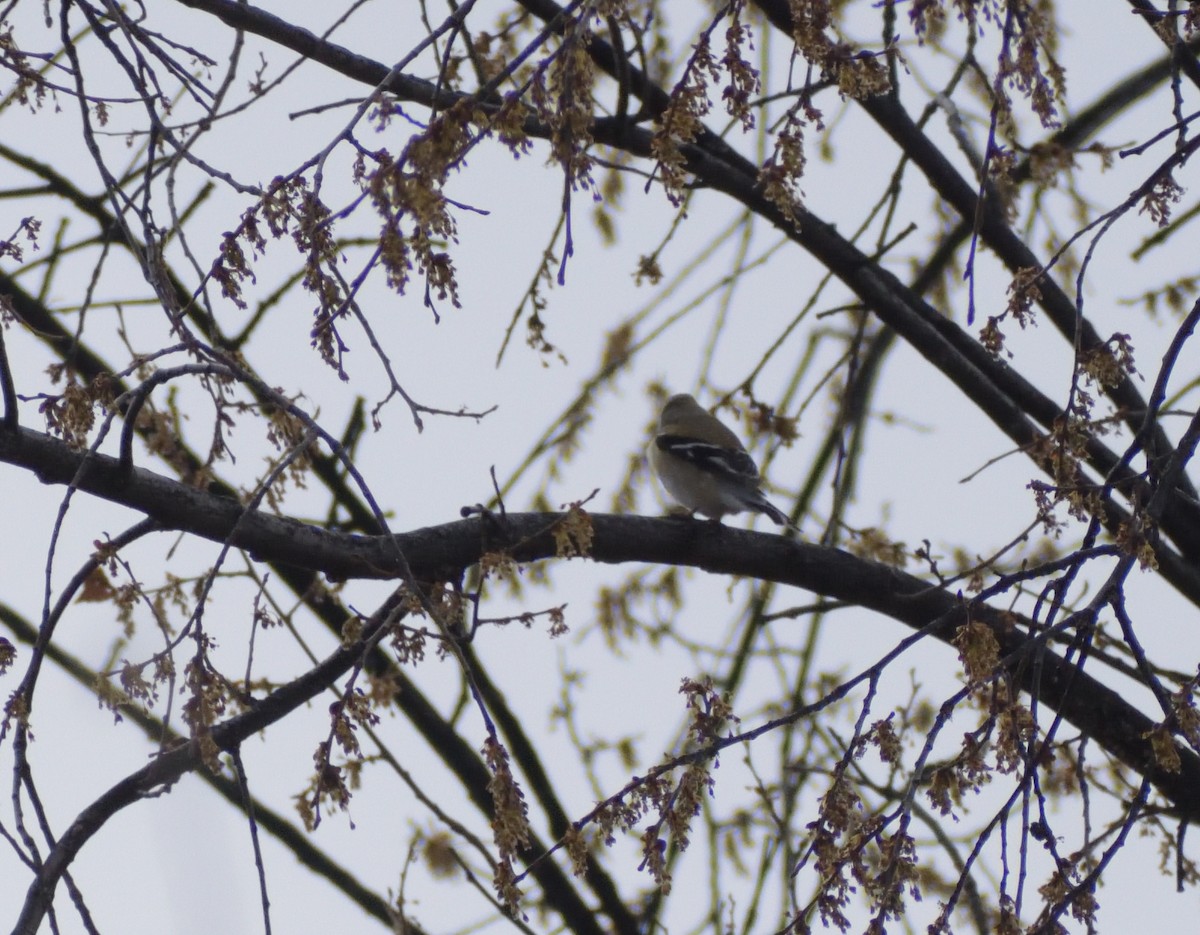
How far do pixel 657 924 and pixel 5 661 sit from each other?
3760mm

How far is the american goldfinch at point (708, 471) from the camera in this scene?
687cm

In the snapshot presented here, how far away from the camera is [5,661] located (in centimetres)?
283

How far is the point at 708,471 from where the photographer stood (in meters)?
7.08

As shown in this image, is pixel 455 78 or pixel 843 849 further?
pixel 455 78

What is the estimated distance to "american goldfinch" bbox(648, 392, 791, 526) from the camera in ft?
22.5

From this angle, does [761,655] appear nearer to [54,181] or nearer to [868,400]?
[868,400]

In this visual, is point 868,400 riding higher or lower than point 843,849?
higher

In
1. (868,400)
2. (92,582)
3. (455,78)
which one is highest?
(455,78)

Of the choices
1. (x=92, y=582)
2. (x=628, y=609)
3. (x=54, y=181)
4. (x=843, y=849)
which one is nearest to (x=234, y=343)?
(x=54, y=181)

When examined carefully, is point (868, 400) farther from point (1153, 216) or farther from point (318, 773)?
point (318, 773)

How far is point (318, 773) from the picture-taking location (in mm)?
2975

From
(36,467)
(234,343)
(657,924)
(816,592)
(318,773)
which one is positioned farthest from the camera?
(657,924)

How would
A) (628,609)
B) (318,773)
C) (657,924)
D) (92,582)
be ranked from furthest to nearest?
(628,609), (657,924), (92,582), (318,773)

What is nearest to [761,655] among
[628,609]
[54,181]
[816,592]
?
[628,609]
